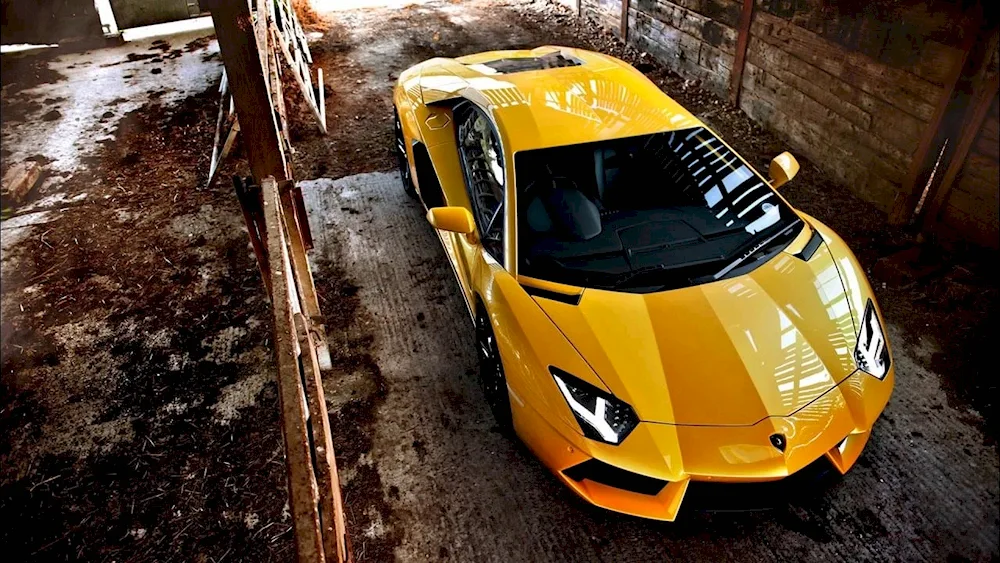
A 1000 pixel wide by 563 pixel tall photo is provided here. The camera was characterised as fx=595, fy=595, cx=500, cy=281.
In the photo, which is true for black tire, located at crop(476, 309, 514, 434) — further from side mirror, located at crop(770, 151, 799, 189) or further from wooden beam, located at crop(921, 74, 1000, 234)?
wooden beam, located at crop(921, 74, 1000, 234)

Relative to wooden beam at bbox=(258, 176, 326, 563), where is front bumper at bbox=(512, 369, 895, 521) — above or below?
below

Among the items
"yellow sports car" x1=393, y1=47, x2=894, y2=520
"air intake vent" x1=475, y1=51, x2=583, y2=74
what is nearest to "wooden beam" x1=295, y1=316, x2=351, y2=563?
"yellow sports car" x1=393, y1=47, x2=894, y2=520

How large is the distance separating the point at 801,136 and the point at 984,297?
2170mm

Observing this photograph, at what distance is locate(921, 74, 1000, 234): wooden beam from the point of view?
350cm

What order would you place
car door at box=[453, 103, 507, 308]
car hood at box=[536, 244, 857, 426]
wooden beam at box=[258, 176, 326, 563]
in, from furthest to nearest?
car door at box=[453, 103, 507, 308] < car hood at box=[536, 244, 857, 426] < wooden beam at box=[258, 176, 326, 563]

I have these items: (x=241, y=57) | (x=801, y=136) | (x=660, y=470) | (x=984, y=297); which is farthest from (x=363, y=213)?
(x=984, y=297)

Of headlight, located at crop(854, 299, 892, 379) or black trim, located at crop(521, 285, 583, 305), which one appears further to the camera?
black trim, located at crop(521, 285, 583, 305)

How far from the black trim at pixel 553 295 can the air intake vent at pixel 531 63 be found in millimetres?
1776

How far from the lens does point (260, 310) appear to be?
387 cm

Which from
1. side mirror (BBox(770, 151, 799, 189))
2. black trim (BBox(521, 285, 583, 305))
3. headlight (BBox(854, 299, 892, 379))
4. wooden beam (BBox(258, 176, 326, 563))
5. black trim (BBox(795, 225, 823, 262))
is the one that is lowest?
headlight (BBox(854, 299, 892, 379))

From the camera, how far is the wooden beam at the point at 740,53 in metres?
5.64

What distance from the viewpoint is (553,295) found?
254 centimetres

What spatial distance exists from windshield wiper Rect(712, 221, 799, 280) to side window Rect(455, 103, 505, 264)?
98cm

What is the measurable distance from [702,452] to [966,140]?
121 inches
